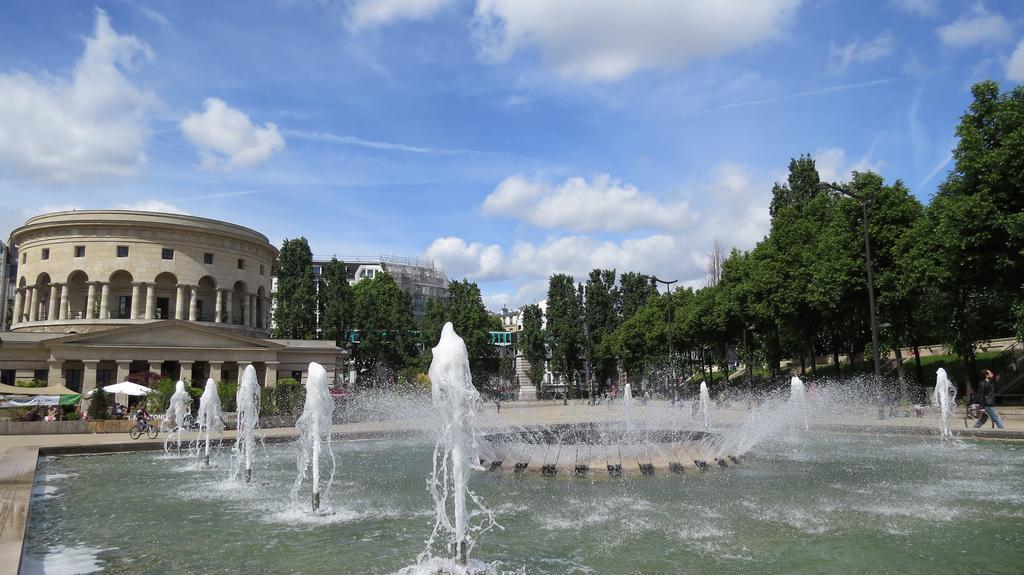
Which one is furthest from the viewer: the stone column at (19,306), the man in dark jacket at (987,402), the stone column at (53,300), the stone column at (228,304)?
the stone column at (228,304)

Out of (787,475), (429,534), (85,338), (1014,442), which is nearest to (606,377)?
(85,338)

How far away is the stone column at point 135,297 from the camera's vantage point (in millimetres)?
51656

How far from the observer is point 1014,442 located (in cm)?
1925

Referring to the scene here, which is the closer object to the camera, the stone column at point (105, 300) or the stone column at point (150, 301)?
the stone column at point (105, 300)

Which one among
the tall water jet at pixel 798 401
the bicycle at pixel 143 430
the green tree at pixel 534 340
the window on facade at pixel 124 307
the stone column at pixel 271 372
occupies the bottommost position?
the bicycle at pixel 143 430

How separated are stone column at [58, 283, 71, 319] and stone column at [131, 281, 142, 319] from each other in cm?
469

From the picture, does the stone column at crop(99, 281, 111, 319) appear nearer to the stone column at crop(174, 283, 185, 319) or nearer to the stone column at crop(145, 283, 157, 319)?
the stone column at crop(145, 283, 157, 319)

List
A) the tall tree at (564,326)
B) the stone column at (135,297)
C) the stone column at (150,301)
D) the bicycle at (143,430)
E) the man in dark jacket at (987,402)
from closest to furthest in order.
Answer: the man in dark jacket at (987,402) → the bicycle at (143,430) → the stone column at (135,297) → the stone column at (150,301) → the tall tree at (564,326)

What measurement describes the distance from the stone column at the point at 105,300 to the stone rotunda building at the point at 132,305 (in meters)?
0.08

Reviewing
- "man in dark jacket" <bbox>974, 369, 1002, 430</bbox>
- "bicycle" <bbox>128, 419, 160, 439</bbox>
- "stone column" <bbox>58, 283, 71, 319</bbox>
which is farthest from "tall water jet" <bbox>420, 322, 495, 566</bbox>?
"stone column" <bbox>58, 283, 71, 319</bbox>

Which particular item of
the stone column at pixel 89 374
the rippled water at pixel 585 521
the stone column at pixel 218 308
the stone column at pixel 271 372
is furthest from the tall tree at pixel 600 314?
the rippled water at pixel 585 521

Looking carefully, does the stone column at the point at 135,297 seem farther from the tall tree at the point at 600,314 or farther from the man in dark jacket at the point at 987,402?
the man in dark jacket at the point at 987,402

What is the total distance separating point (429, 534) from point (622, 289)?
67.5m

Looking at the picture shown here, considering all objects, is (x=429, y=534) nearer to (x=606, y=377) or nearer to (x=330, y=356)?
(x=330, y=356)
